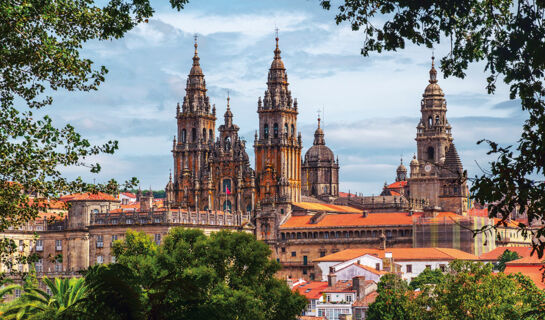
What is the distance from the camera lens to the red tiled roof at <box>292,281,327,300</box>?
114 metres

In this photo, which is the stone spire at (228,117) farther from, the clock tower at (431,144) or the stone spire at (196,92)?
the clock tower at (431,144)

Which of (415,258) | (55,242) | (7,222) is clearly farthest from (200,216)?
(7,222)

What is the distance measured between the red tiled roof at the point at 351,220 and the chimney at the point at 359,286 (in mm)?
36671

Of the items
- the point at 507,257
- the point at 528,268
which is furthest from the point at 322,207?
the point at 528,268

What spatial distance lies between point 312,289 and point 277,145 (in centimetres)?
4717

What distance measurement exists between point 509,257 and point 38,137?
10968 centimetres

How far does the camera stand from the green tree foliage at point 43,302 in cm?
4861

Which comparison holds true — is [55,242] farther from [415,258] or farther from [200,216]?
[415,258]

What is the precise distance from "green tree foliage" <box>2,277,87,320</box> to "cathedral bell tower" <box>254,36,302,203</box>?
95524 mm

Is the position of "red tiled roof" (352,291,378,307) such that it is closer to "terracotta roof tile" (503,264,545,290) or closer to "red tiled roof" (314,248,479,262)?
"terracotta roof tile" (503,264,545,290)

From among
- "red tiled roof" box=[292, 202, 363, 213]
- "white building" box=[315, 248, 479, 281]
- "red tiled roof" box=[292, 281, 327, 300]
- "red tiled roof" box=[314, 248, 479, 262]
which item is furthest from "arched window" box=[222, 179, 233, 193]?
"red tiled roof" box=[292, 281, 327, 300]

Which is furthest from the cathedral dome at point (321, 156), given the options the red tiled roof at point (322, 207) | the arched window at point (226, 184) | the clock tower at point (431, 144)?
the arched window at point (226, 184)

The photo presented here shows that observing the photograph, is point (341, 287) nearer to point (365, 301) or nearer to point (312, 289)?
point (312, 289)

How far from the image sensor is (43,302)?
57.0 meters
